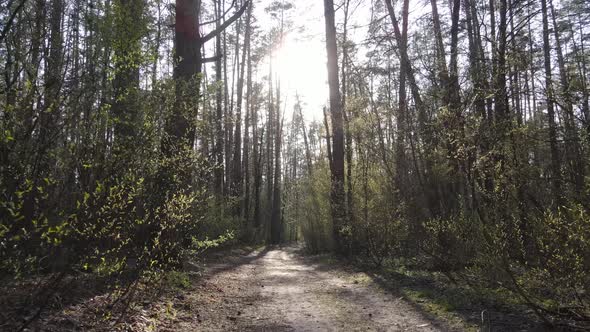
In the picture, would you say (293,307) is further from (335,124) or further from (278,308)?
(335,124)

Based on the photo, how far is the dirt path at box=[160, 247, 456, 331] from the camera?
5.05 metres

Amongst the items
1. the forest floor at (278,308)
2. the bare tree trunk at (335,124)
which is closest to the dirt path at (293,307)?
the forest floor at (278,308)

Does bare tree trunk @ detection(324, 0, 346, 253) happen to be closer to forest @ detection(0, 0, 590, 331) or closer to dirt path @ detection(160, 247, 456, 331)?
forest @ detection(0, 0, 590, 331)

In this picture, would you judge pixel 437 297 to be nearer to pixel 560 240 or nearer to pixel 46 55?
pixel 560 240

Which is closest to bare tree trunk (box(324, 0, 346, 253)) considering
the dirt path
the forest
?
the forest

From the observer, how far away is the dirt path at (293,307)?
5.05 m

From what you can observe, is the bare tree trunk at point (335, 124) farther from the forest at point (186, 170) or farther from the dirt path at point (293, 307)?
Answer: the dirt path at point (293, 307)

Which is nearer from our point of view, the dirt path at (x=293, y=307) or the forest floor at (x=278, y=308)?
the forest floor at (x=278, y=308)

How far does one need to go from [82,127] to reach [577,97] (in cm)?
527

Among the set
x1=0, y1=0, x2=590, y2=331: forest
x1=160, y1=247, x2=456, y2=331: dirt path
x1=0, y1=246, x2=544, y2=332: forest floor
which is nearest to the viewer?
x1=0, y1=0, x2=590, y2=331: forest

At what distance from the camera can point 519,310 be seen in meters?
5.07

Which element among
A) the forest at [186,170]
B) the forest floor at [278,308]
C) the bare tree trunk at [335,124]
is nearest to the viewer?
the forest at [186,170]

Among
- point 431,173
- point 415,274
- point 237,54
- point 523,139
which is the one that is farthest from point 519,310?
point 237,54

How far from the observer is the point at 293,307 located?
20.6 feet
